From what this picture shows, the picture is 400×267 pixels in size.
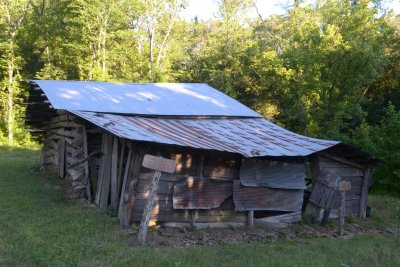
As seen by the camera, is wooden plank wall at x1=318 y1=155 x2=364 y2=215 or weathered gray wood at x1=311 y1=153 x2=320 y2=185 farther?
wooden plank wall at x1=318 y1=155 x2=364 y2=215

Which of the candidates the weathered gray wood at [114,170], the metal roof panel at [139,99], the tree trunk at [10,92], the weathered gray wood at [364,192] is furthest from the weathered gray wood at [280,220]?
the tree trunk at [10,92]

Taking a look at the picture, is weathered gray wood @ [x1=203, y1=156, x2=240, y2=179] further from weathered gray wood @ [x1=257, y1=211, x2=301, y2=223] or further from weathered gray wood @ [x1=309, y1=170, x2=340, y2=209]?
weathered gray wood @ [x1=309, y1=170, x2=340, y2=209]

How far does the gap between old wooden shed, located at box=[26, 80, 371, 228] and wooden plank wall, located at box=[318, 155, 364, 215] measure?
0.03 m

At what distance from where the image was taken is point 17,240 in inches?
295

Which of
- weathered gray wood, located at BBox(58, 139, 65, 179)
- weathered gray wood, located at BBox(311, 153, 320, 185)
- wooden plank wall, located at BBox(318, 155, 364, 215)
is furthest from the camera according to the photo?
weathered gray wood, located at BBox(58, 139, 65, 179)

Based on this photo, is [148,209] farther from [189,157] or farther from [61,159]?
[61,159]

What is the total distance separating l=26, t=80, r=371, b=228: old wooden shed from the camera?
9.29 metres

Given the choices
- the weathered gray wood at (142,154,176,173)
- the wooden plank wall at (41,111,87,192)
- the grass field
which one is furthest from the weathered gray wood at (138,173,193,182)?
the wooden plank wall at (41,111,87,192)

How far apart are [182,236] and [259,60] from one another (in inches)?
735

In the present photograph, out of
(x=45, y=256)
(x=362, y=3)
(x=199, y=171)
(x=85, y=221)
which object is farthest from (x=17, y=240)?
(x=362, y=3)

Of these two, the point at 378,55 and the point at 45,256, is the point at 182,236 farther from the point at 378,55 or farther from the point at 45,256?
the point at 378,55

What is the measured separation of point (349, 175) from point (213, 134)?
388 cm

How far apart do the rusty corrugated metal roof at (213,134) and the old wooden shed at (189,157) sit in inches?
1.2

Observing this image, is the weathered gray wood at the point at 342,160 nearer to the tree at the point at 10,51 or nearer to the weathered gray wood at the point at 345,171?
the weathered gray wood at the point at 345,171
